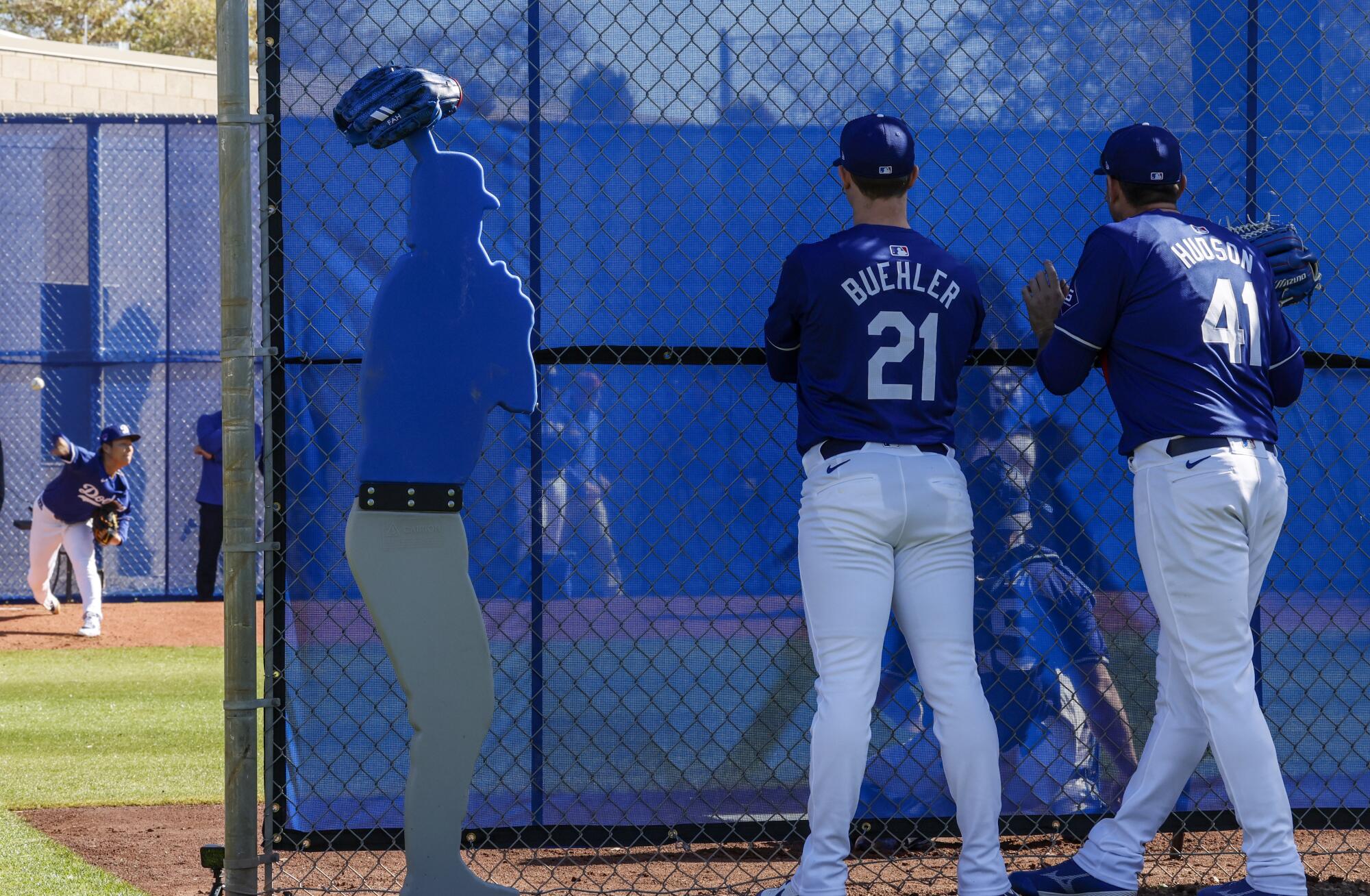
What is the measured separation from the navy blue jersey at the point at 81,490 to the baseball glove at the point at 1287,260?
10816mm

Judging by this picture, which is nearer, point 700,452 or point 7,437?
point 700,452

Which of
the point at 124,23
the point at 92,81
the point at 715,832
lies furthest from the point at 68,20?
the point at 715,832

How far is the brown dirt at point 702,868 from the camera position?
14.8ft

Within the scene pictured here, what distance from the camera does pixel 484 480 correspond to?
4441 millimetres

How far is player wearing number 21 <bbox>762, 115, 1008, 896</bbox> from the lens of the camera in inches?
150

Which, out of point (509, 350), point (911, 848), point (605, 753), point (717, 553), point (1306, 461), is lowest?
point (911, 848)

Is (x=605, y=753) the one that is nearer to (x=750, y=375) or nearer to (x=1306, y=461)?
(x=750, y=375)

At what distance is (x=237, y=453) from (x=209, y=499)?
1070 centimetres

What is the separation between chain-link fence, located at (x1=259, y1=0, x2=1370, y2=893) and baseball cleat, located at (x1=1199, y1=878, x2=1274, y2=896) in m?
0.45

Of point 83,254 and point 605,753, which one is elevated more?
point 83,254

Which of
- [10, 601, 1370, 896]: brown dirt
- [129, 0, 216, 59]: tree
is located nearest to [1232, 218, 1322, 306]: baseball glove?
[10, 601, 1370, 896]: brown dirt

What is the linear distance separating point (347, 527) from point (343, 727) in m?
0.75

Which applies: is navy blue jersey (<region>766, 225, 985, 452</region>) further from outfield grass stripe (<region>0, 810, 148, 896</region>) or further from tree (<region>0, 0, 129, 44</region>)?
tree (<region>0, 0, 129, 44</region>)

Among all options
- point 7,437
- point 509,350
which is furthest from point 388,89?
point 7,437
